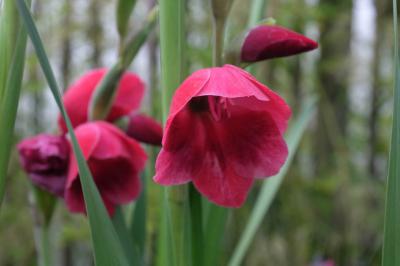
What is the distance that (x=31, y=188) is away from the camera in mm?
510

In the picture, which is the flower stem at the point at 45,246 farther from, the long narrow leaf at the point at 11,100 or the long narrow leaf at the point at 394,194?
the long narrow leaf at the point at 394,194

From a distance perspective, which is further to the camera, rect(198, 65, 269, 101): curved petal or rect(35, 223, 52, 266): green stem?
rect(35, 223, 52, 266): green stem

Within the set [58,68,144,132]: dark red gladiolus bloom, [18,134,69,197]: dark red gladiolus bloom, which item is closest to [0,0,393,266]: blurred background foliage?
[58,68,144,132]: dark red gladiolus bloom

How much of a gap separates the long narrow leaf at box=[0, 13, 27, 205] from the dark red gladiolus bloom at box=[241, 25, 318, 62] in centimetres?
15

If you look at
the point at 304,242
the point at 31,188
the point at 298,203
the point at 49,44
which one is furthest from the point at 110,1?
the point at 31,188

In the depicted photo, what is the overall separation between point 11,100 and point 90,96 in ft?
0.63

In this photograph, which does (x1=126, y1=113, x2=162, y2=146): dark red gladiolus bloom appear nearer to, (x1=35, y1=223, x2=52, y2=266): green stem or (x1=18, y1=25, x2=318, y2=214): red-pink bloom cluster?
(x1=18, y1=25, x2=318, y2=214): red-pink bloom cluster

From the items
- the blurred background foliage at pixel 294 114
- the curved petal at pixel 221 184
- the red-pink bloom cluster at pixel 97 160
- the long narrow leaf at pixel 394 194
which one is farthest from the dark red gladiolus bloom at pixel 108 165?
the blurred background foliage at pixel 294 114

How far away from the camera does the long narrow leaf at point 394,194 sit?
31 cm

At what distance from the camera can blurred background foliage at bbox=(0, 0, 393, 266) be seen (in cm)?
163

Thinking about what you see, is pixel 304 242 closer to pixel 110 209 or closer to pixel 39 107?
pixel 110 209

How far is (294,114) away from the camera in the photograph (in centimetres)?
221

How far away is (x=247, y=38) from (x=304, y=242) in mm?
1180

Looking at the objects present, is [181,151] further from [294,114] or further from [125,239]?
[294,114]
